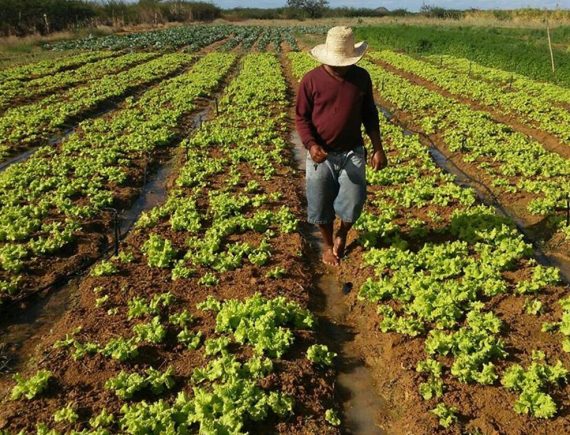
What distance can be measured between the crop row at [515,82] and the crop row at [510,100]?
395mm

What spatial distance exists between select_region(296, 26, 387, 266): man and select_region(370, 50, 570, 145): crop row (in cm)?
929

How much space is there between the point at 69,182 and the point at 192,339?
6364 millimetres

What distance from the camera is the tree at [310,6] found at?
123m

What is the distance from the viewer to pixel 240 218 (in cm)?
861

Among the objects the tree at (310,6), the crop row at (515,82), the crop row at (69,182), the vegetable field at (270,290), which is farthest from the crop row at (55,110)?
the tree at (310,6)

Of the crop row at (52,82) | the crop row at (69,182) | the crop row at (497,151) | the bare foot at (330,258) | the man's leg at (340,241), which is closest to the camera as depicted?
the man's leg at (340,241)

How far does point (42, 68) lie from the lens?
27734 mm

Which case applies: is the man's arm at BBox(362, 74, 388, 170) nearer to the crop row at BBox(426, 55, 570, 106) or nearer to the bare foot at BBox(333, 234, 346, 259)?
the bare foot at BBox(333, 234, 346, 259)

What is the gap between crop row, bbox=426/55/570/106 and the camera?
18712mm

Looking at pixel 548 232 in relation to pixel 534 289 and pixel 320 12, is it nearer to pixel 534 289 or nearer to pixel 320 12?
pixel 534 289

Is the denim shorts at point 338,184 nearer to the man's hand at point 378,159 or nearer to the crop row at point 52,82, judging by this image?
the man's hand at point 378,159

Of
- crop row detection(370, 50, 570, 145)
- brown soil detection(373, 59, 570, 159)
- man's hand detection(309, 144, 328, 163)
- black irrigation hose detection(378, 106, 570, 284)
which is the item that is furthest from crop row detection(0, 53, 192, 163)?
crop row detection(370, 50, 570, 145)

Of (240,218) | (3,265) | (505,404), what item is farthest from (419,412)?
(3,265)

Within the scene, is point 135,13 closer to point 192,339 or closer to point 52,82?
point 52,82
